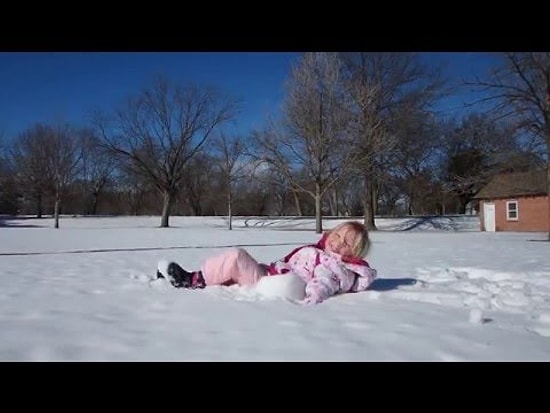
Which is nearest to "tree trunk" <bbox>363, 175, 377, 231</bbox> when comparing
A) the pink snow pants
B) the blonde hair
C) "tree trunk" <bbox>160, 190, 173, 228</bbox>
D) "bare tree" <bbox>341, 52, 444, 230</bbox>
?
"bare tree" <bbox>341, 52, 444, 230</bbox>

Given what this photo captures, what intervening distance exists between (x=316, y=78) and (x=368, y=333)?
22235mm

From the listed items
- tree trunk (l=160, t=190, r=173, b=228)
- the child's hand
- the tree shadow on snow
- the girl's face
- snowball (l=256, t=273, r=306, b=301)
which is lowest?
the tree shadow on snow

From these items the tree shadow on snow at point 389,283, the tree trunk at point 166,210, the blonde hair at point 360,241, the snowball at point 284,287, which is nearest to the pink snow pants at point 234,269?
the snowball at point 284,287

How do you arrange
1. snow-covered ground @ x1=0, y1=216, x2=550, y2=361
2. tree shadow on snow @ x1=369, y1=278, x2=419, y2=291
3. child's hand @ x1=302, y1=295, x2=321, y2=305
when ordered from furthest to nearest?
tree shadow on snow @ x1=369, y1=278, x2=419, y2=291
child's hand @ x1=302, y1=295, x2=321, y2=305
snow-covered ground @ x1=0, y1=216, x2=550, y2=361

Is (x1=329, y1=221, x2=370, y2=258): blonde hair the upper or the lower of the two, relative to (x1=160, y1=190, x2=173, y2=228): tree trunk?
lower

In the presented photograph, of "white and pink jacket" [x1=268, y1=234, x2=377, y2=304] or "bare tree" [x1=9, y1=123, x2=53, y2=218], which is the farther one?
"bare tree" [x1=9, y1=123, x2=53, y2=218]

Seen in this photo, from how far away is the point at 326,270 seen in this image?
354cm

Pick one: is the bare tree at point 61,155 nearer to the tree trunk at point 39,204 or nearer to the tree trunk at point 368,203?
the tree trunk at point 39,204

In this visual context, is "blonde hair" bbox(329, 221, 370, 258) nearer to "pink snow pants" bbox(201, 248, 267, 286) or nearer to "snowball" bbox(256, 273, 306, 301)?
"snowball" bbox(256, 273, 306, 301)

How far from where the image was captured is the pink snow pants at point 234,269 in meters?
3.74

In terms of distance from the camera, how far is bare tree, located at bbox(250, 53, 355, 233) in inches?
892

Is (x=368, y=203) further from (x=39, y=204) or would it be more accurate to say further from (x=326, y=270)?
(x=39, y=204)

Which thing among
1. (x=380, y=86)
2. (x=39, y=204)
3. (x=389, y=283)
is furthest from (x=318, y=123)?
(x=39, y=204)
